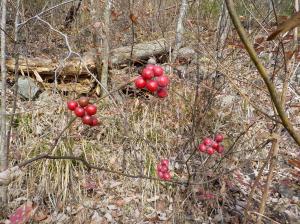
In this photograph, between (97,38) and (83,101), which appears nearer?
(83,101)

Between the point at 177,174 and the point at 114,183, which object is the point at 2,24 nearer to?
the point at 114,183

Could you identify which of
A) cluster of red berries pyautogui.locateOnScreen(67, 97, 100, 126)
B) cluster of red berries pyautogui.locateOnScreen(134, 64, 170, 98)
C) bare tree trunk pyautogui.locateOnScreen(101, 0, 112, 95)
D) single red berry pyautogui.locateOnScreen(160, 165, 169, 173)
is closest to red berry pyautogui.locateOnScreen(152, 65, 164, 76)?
cluster of red berries pyautogui.locateOnScreen(134, 64, 170, 98)

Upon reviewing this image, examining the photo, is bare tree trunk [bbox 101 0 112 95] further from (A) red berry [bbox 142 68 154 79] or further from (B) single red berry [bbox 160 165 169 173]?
(A) red berry [bbox 142 68 154 79]

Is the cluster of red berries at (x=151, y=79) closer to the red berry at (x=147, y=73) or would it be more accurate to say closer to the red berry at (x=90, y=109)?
the red berry at (x=147, y=73)

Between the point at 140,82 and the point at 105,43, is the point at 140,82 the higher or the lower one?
the lower one

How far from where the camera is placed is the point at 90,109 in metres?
1.46

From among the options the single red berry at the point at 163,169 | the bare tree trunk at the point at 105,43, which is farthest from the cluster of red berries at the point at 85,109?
the bare tree trunk at the point at 105,43

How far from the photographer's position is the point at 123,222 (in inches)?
142

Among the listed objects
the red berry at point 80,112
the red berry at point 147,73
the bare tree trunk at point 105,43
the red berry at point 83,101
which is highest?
the bare tree trunk at point 105,43

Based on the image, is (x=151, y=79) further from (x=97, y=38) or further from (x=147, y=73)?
(x=97, y=38)

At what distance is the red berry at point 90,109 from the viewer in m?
1.46

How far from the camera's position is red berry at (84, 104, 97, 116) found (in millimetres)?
1457

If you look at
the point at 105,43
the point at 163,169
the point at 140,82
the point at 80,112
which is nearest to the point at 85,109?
the point at 80,112

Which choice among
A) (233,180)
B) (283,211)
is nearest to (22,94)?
(233,180)
